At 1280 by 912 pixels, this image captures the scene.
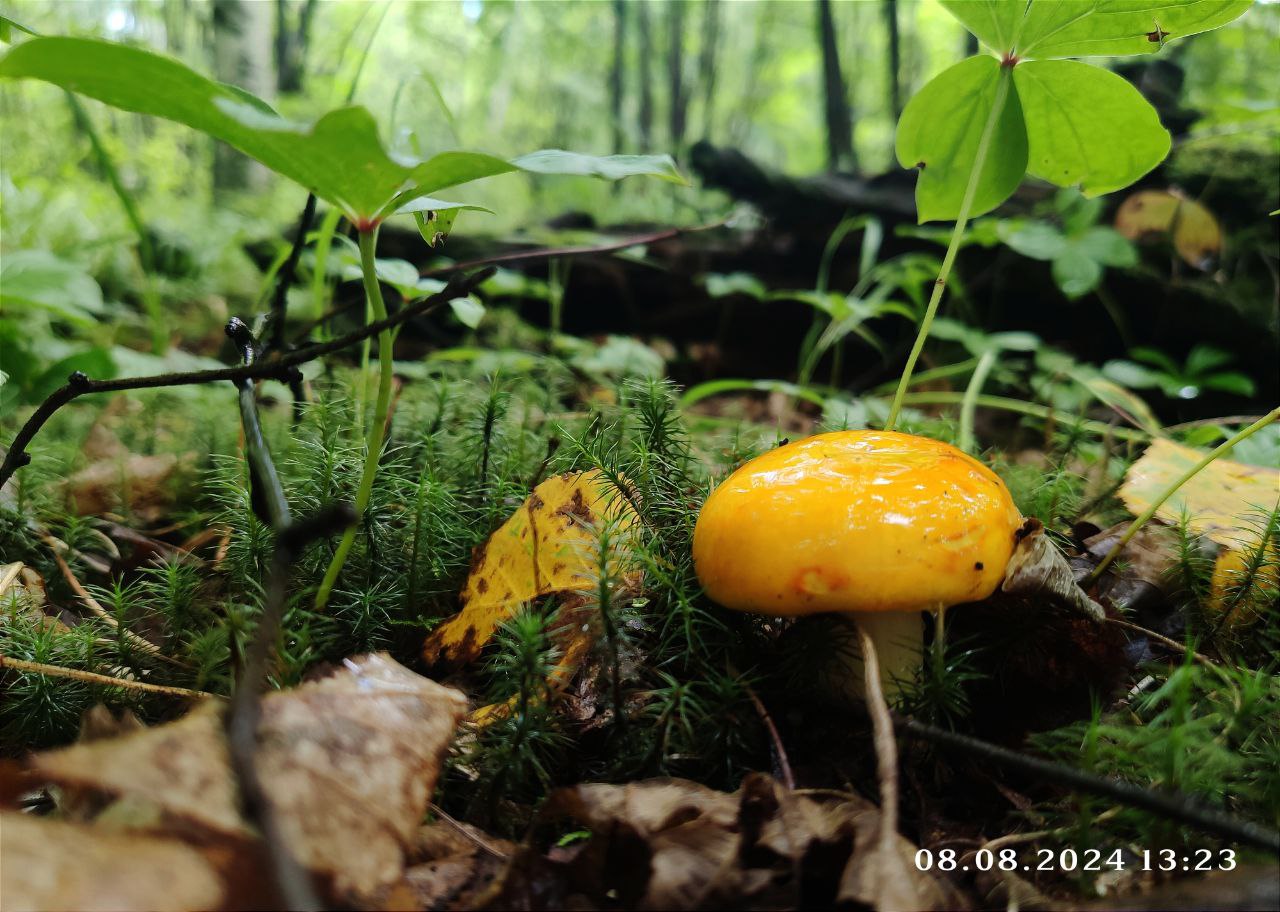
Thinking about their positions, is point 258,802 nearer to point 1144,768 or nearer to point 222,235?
point 1144,768

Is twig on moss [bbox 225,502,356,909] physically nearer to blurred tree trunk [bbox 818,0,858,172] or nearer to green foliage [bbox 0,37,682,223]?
green foliage [bbox 0,37,682,223]

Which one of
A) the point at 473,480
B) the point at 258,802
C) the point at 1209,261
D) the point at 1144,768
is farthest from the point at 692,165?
the point at 258,802

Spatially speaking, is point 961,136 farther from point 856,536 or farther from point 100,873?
point 100,873

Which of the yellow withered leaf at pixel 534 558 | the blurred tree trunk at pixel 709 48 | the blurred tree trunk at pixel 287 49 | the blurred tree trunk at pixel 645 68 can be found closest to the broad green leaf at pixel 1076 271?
the yellow withered leaf at pixel 534 558

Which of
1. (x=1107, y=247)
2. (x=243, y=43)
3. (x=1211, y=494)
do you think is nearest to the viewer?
(x=1211, y=494)

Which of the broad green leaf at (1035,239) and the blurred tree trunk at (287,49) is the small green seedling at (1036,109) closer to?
the broad green leaf at (1035,239)

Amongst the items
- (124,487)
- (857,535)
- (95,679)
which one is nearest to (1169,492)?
(857,535)
